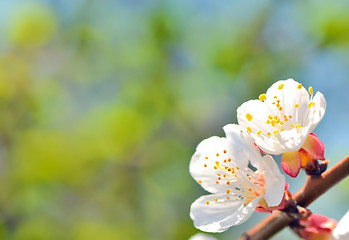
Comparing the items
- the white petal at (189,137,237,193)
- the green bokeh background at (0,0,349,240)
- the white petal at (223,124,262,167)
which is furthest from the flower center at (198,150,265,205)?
the green bokeh background at (0,0,349,240)

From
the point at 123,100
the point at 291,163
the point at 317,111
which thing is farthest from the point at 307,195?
the point at 123,100

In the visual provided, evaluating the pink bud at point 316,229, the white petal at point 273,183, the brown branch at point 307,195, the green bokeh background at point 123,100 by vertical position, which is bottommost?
the pink bud at point 316,229

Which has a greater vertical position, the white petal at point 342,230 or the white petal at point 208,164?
the white petal at point 208,164

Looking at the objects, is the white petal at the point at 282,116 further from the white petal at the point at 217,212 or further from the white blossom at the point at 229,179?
the white petal at the point at 217,212

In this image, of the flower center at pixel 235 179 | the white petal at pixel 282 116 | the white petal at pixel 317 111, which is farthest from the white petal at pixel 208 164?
the white petal at pixel 317 111

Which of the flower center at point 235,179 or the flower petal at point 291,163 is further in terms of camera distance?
the flower center at point 235,179

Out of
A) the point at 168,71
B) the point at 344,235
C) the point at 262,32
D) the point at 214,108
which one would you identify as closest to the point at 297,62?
the point at 262,32
